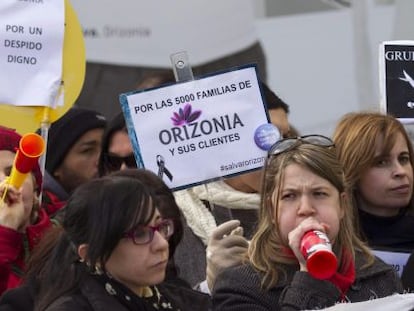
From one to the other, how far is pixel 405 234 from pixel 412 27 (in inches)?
108

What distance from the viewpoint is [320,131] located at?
784cm

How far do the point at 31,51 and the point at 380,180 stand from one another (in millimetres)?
1304

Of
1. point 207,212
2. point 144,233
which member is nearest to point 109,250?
point 144,233

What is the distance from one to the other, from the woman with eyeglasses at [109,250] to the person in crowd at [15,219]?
54 centimetres

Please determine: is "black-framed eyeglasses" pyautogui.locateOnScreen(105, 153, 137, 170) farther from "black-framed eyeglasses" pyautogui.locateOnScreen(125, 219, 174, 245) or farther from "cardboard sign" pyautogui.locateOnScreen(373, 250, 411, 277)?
"black-framed eyeglasses" pyautogui.locateOnScreen(125, 219, 174, 245)

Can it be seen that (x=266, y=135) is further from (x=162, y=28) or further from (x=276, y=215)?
(x=162, y=28)

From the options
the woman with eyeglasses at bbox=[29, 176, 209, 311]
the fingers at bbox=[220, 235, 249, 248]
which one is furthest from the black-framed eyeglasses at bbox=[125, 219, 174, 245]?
the fingers at bbox=[220, 235, 249, 248]

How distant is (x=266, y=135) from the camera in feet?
15.9

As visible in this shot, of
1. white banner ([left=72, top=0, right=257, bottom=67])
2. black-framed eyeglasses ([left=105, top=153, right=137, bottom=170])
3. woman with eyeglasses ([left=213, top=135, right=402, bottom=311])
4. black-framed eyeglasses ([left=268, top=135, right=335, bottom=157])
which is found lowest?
white banner ([left=72, top=0, right=257, bottom=67])

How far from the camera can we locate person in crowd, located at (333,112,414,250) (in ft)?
16.6

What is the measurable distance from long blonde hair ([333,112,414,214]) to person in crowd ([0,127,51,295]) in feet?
3.54

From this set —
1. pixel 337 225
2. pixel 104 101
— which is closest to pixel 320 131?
pixel 104 101

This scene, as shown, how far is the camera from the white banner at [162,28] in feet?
25.2

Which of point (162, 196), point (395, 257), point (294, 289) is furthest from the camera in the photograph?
point (395, 257)
